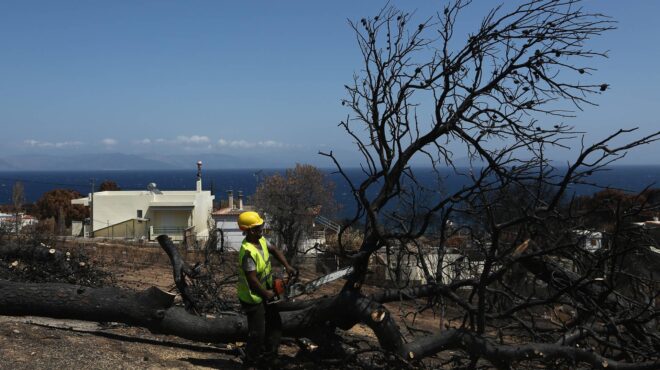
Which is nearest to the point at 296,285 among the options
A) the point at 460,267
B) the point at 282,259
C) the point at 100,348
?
the point at 282,259

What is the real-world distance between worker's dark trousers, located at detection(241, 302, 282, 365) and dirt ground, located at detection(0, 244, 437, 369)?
36 cm

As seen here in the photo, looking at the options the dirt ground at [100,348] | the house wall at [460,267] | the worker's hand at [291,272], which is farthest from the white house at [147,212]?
the worker's hand at [291,272]

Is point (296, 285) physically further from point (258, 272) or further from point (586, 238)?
point (586, 238)

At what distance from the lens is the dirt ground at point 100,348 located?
648 centimetres

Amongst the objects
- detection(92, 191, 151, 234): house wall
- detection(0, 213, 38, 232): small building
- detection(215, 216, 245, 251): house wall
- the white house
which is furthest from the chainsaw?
detection(92, 191, 151, 234): house wall

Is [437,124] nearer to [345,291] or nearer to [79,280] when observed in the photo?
[345,291]

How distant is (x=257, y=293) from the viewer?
6.22 meters

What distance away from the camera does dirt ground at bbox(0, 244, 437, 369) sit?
21.3 ft

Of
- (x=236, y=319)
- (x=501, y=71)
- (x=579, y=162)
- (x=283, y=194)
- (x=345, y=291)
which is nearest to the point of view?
(x=579, y=162)

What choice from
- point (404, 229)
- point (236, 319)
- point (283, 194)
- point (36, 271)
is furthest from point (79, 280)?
point (283, 194)

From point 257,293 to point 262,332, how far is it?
0.44m

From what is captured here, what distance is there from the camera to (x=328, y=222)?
36094 millimetres

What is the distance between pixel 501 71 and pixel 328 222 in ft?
99.0

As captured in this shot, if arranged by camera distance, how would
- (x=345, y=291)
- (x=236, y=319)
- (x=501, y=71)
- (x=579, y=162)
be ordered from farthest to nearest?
(x=236, y=319) < (x=345, y=291) < (x=501, y=71) < (x=579, y=162)
